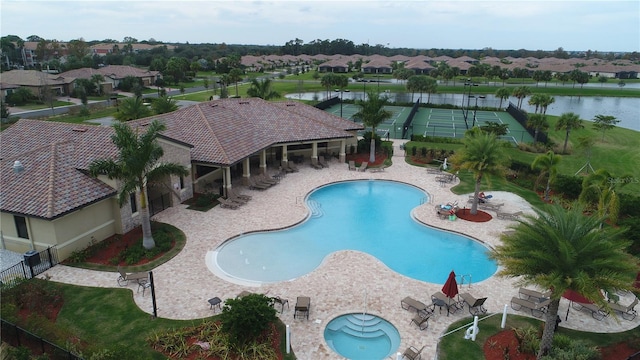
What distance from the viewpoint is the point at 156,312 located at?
1712cm

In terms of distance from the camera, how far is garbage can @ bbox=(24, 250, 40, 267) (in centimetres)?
1969

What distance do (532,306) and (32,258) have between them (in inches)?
899

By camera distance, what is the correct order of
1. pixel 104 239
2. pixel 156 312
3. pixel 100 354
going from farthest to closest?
pixel 104 239, pixel 156 312, pixel 100 354

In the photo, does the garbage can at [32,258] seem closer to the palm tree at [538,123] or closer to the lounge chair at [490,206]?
the lounge chair at [490,206]

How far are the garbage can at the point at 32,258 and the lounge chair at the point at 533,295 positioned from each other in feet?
74.4

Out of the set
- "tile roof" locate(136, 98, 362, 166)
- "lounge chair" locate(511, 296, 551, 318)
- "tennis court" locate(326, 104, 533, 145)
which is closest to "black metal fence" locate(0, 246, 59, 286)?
"tile roof" locate(136, 98, 362, 166)

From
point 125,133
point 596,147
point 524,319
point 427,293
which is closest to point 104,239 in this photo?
point 125,133

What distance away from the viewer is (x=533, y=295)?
18516 mm

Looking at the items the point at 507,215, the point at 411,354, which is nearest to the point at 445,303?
the point at 411,354

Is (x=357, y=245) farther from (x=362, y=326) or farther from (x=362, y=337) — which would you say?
(x=362, y=337)

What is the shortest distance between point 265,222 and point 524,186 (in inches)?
866

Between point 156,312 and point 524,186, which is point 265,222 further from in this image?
point 524,186

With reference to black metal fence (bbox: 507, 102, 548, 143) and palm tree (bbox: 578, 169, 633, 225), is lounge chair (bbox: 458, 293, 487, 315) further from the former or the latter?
black metal fence (bbox: 507, 102, 548, 143)

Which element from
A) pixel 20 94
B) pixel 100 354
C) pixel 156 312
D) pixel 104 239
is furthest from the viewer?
pixel 20 94
